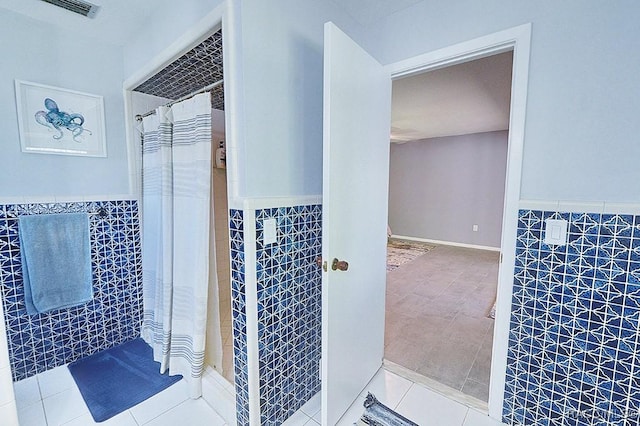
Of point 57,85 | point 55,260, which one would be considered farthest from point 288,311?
point 57,85

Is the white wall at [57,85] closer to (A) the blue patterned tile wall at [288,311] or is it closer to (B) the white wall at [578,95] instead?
(A) the blue patterned tile wall at [288,311]

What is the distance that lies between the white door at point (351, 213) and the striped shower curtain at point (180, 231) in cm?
72

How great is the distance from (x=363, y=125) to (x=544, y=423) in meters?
1.72

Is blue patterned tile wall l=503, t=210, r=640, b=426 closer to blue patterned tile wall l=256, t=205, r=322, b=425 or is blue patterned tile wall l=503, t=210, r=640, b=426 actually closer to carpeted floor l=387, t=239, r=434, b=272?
blue patterned tile wall l=256, t=205, r=322, b=425

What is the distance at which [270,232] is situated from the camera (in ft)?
4.24

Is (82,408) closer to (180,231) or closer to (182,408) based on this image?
(182,408)

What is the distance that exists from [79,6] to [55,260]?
1.54 meters

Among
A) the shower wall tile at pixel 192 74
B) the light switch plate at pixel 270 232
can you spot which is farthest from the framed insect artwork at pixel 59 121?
the light switch plate at pixel 270 232

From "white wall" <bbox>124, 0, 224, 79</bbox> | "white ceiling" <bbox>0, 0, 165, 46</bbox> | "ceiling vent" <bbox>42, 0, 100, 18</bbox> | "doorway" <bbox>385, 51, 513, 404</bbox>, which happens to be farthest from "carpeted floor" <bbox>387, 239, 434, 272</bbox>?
"ceiling vent" <bbox>42, 0, 100, 18</bbox>

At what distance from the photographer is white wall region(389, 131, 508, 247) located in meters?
5.30

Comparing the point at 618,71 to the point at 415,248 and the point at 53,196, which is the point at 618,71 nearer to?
the point at 53,196

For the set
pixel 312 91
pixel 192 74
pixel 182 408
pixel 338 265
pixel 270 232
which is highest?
pixel 192 74

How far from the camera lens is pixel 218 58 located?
161cm

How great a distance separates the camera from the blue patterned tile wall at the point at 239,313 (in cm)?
125
